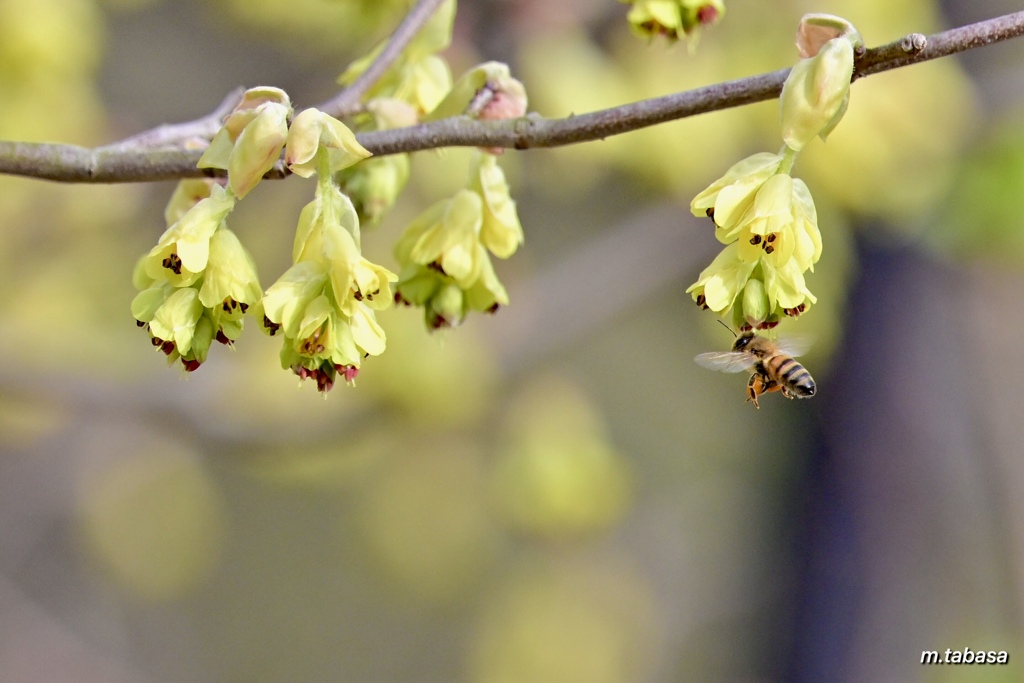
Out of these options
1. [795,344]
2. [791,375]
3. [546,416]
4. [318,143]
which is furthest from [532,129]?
[546,416]

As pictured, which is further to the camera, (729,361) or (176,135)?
(729,361)

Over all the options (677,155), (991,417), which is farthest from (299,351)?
(991,417)

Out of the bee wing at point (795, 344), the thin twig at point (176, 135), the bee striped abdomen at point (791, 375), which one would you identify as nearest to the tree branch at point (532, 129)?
the thin twig at point (176, 135)

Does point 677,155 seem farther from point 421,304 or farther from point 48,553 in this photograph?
point 48,553

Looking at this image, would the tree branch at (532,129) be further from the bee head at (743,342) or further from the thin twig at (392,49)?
the bee head at (743,342)

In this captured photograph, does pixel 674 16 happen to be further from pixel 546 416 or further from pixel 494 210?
pixel 546 416
